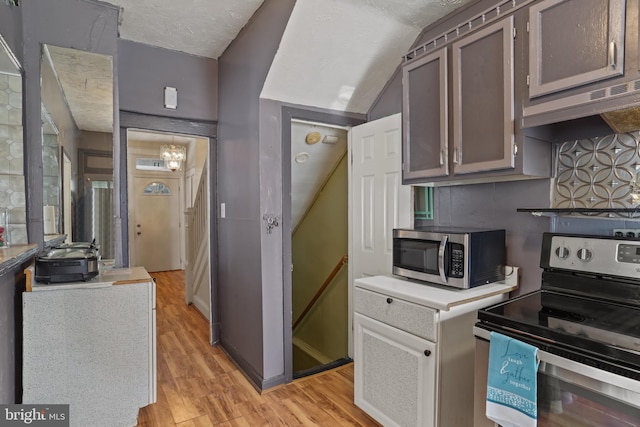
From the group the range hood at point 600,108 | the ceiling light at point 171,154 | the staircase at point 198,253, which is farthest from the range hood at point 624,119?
the ceiling light at point 171,154

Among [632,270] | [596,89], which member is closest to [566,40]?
[596,89]

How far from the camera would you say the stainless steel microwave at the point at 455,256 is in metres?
1.66

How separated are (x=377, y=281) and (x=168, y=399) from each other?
163cm

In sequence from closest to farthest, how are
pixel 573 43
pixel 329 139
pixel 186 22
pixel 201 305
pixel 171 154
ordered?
pixel 573 43 < pixel 186 22 < pixel 329 139 < pixel 201 305 < pixel 171 154

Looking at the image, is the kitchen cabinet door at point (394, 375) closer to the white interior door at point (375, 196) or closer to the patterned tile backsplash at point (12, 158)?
the white interior door at point (375, 196)

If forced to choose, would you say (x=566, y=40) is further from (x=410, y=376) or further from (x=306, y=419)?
(x=306, y=419)

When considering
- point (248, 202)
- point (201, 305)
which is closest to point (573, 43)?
point (248, 202)

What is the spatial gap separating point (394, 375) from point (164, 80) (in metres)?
2.78

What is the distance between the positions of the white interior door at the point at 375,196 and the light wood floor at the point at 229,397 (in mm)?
742

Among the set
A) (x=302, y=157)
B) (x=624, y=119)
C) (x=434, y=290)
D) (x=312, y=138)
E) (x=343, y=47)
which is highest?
(x=343, y=47)

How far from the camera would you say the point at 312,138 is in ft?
9.39

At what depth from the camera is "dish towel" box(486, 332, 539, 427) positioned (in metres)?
1.13

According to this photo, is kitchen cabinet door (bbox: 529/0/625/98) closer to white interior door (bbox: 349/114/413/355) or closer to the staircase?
white interior door (bbox: 349/114/413/355)

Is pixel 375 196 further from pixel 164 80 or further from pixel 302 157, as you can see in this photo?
pixel 164 80
